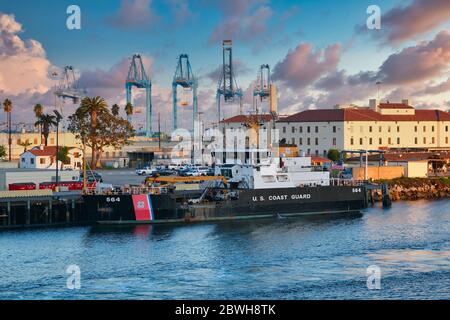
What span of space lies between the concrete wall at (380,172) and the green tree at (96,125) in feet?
101

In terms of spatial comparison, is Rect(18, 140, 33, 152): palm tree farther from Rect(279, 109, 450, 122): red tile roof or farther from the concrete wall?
the concrete wall

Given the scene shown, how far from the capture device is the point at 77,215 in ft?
135

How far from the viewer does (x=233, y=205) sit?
42.3 m

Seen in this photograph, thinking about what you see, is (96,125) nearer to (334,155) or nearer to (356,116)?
(334,155)

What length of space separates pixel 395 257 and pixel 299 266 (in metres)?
4.90

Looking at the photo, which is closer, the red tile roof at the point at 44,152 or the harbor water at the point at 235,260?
the harbor water at the point at 235,260

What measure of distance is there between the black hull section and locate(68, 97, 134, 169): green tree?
118ft

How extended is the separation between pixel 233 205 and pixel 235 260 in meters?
14.3

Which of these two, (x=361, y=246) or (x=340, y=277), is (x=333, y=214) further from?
(x=340, y=277)

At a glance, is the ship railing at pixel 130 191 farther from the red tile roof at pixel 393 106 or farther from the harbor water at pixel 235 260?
the red tile roof at pixel 393 106

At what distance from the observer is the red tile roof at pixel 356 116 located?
89.1 m

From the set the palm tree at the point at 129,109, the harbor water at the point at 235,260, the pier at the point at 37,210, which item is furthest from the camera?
the palm tree at the point at 129,109

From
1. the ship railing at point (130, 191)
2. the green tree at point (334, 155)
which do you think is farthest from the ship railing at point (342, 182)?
the green tree at point (334, 155)

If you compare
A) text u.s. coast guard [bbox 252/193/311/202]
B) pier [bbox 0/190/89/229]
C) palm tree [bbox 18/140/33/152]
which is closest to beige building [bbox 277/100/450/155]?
palm tree [bbox 18/140/33/152]
